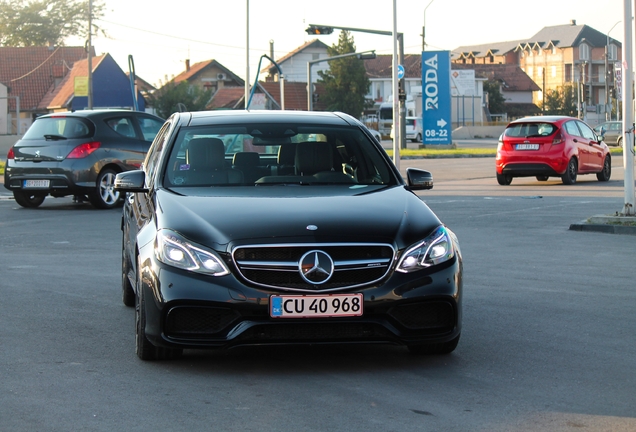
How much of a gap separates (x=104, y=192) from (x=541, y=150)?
994 centimetres

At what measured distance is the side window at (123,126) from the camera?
741 inches

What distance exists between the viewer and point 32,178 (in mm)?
18484

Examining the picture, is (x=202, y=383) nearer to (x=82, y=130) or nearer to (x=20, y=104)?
(x=82, y=130)

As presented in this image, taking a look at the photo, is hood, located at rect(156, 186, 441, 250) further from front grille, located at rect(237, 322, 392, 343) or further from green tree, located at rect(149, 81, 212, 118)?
green tree, located at rect(149, 81, 212, 118)

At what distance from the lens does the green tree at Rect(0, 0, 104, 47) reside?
106188 millimetres

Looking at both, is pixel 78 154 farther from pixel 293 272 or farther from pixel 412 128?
pixel 412 128

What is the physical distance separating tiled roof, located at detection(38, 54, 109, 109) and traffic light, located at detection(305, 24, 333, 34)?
138 feet

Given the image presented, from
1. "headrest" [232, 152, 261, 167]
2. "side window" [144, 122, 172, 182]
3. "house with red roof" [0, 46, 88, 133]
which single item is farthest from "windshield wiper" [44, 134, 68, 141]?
"house with red roof" [0, 46, 88, 133]

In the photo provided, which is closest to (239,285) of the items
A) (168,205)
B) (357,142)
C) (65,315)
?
(168,205)

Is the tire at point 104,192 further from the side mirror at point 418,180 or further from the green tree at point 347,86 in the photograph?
the green tree at point 347,86

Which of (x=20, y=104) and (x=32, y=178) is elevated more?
(x=20, y=104)

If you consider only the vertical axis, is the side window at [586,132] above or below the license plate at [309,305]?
above

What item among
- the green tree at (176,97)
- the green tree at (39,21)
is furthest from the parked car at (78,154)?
the green tree at (39,21)

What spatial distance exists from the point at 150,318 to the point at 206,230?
0.58m
